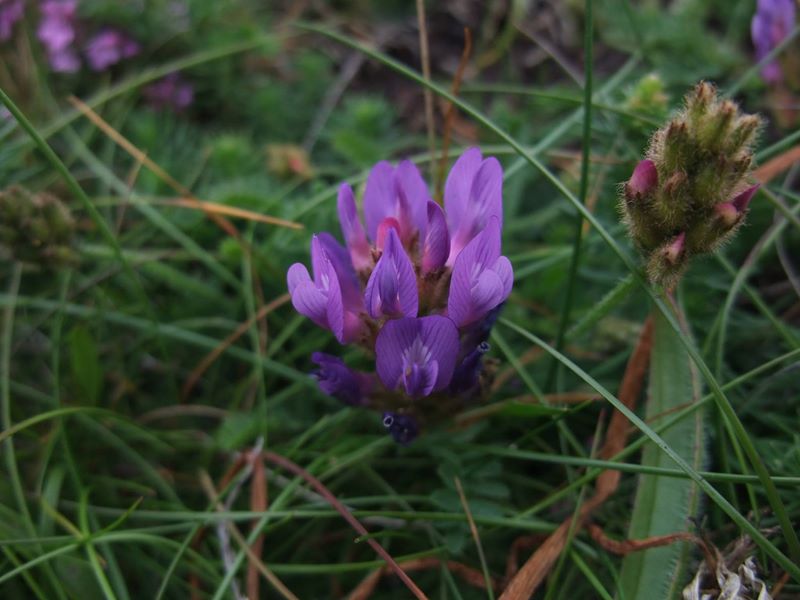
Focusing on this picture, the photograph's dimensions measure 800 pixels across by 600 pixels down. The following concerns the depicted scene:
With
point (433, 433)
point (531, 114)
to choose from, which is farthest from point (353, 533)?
point (531, 114)

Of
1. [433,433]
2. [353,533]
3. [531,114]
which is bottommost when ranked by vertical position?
[353,533]

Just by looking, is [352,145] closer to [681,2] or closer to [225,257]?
[225,257]

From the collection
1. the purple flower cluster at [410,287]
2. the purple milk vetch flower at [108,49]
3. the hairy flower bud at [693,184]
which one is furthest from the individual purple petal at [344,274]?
the purple milk vetch flower at [108,49]

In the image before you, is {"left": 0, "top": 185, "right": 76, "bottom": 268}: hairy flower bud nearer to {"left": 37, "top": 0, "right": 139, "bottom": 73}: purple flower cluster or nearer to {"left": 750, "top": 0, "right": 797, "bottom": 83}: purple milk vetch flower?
{"left": 37, "top": 0, "right": 139, "bottom": 73}: purple flower cluster

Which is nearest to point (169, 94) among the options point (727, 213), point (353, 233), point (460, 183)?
point (353, 233)

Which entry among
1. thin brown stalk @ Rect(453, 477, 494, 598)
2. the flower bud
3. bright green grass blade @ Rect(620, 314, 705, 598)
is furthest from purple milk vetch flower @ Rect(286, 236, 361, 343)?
bright green grass blade @ Rect(620, 314, 705, 598)

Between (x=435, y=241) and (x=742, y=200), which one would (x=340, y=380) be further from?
(x=742, y=200)
